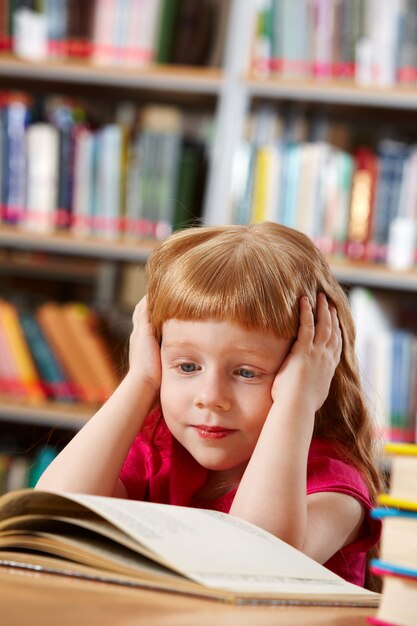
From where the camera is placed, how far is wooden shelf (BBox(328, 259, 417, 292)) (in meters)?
2.36

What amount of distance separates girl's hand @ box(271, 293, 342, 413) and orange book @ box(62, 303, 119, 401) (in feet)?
5.08

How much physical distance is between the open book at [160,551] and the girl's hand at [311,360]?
8.5 inches

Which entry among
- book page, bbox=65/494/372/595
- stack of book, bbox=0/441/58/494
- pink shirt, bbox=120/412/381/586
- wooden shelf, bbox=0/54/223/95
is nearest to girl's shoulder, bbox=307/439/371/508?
pink shirt, bbox=120/412/381/586

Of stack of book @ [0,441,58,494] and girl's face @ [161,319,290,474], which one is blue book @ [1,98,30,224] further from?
girl's face @ [161,319,290,474]

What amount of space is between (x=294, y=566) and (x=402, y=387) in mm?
1697

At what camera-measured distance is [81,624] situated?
532 mm

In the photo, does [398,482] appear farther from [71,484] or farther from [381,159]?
[381,159]

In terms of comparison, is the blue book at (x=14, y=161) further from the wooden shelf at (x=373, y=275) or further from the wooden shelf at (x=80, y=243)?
the wooden shelf at (x=373, y=275)

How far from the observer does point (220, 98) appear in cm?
248

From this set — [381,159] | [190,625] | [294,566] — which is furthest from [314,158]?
[190,625]

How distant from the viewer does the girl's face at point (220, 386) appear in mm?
977

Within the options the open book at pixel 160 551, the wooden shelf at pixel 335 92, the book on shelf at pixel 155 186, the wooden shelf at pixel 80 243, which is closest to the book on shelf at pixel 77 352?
the wooden shelf at pixel 80 243

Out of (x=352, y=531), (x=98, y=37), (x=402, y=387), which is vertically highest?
(x=98, y=37)

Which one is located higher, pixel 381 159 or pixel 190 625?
pixel 381 159
